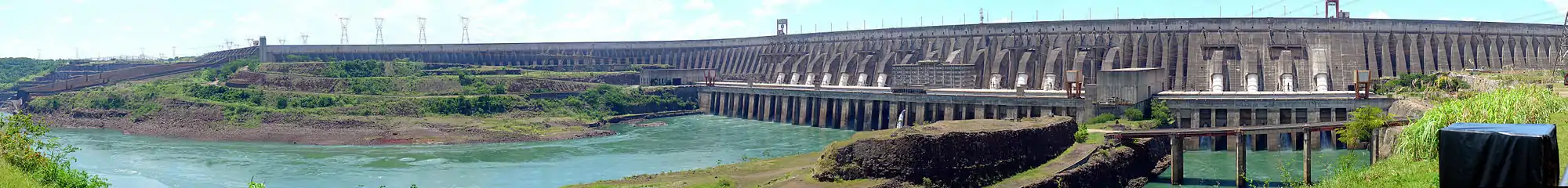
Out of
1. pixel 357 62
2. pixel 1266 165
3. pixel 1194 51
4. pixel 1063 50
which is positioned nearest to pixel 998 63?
pixel 1063 50

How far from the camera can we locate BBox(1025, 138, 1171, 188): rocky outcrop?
51500 millimetres

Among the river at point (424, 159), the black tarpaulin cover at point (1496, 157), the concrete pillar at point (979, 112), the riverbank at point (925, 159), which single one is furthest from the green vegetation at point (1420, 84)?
the black tarpaulin cover at point (1496, 157)

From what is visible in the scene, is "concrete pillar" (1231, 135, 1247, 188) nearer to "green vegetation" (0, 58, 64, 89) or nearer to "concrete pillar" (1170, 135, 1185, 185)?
"concrete pillar" (1170, 135, 1185, 185)

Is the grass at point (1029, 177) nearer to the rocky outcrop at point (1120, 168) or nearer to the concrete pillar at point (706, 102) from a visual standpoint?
the rocky outcrop at point (1120, 168)

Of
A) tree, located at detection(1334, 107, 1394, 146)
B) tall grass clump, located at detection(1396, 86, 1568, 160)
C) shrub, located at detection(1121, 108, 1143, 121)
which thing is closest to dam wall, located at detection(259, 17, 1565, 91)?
shrub, located at detection(1121, 108, 1143, 121)

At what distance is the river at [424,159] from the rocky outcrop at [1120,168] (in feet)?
75.0

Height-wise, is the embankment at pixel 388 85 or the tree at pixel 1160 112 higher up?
the embankment at pixel 388 85

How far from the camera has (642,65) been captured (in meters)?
162

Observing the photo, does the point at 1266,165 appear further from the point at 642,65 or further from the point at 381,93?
the point at 642,65

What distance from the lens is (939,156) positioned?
47.6m

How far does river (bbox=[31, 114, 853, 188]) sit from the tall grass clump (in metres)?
36.4

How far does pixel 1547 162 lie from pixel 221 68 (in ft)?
479

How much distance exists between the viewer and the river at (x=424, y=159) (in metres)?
65.4

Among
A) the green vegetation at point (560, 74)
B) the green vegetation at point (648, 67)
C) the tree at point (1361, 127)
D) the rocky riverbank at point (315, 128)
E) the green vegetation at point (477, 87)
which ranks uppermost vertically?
the green vegetation at point (648, 67)
